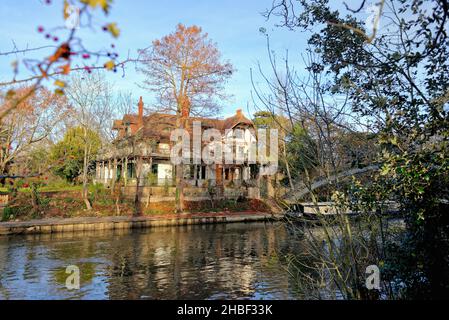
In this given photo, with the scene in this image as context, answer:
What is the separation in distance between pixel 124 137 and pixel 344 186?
20806mm

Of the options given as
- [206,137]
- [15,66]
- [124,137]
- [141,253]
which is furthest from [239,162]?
[15,66]

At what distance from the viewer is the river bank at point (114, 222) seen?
17930mm

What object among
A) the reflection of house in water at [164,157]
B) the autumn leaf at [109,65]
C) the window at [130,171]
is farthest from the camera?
the window at [130,171]

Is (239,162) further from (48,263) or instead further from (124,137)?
(48,263)

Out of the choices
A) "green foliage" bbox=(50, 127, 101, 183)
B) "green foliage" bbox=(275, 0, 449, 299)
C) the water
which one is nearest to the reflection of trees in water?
the water

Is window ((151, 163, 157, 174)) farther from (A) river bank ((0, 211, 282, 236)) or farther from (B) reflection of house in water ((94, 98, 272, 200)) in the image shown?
(A) river bank ((0, 211, 282, 236))

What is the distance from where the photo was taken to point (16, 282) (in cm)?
992

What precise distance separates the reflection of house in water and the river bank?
2826 mm

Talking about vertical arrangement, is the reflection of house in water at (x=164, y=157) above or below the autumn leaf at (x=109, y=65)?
above

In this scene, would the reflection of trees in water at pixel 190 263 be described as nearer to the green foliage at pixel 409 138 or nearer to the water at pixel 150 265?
the water at pixel 150 265

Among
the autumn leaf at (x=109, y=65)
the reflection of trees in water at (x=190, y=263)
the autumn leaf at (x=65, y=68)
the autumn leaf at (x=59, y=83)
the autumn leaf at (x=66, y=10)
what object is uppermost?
the autumn leaf at (x=66, y=10)

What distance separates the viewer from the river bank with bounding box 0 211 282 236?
1793 cm

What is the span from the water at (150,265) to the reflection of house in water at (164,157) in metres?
5.74

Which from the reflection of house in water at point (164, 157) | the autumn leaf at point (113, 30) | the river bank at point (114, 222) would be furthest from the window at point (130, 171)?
the autumn leaf at point (113, 30)
